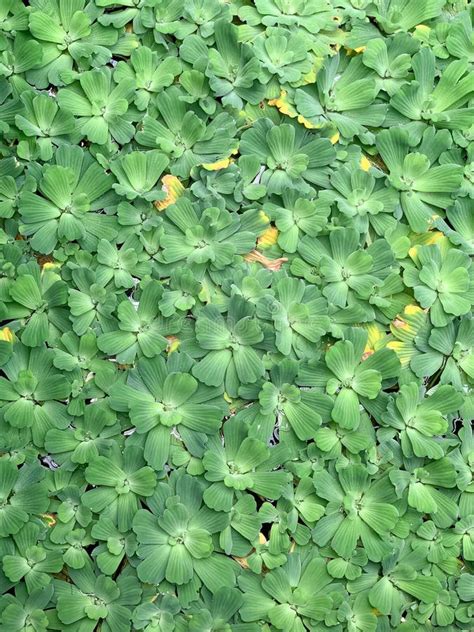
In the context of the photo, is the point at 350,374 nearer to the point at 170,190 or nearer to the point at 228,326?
the point at 228,326

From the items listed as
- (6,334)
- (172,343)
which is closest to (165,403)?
(172,343)

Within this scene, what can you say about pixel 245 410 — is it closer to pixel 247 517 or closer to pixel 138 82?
pixel 247 517

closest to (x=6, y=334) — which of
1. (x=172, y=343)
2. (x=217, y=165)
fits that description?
(x=172, y=343)

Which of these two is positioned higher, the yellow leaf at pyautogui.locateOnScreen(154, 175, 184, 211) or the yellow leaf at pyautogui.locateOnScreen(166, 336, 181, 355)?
the yellow leaf at pyautogui.locateOnScreen(154, 175, 184, 211)

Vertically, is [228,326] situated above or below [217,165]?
below

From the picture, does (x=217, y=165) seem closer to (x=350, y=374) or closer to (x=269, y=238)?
(x=269, y=238)

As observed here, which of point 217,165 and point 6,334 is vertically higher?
point 217,165

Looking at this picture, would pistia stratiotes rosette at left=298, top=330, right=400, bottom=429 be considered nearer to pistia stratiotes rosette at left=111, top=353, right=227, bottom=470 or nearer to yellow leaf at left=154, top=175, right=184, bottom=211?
pistia stratiotes rosette at left=111, top=353, right=227, bottom=470

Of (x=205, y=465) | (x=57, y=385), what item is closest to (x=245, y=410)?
(x=205, y=465)

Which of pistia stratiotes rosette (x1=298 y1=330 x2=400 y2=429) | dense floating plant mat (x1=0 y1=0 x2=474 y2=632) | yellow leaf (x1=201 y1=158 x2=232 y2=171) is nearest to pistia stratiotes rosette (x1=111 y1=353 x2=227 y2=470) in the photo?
dense floating plant mat (x1=0 y1=0 x2=474 y2=632)

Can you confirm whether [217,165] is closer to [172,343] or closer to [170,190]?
[170,190]
